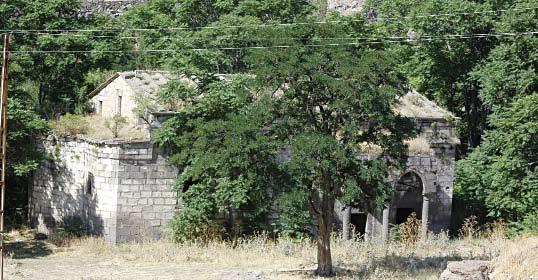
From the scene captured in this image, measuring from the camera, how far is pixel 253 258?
896 inches

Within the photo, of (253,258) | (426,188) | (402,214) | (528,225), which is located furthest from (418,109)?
(253,258)

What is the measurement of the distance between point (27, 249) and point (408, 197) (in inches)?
448

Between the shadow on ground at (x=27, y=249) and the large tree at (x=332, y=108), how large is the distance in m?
8.44

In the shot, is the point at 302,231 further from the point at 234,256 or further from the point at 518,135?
the point at 518,135

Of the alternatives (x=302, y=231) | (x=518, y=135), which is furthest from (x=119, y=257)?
(x=518, y=135)

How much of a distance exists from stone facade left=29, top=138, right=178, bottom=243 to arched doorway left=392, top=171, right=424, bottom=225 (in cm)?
694

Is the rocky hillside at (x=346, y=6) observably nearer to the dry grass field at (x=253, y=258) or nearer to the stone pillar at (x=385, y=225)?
the stone pillar at (x=385, y=225)

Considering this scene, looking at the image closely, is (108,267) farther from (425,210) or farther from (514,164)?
(514,164)

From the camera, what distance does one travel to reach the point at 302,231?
84.2ft

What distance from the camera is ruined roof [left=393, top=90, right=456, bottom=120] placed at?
2738cm

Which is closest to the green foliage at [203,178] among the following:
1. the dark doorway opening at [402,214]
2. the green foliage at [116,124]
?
the green foliage at [116,124]

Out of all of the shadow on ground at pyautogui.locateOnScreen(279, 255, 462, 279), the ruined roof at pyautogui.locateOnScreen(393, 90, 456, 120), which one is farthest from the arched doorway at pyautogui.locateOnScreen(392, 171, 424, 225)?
the shadow on ground at pyautogui.locateOnScreen(279, 255, 462, 279)

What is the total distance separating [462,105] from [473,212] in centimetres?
585

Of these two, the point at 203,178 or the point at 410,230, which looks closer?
the point at 203,178
